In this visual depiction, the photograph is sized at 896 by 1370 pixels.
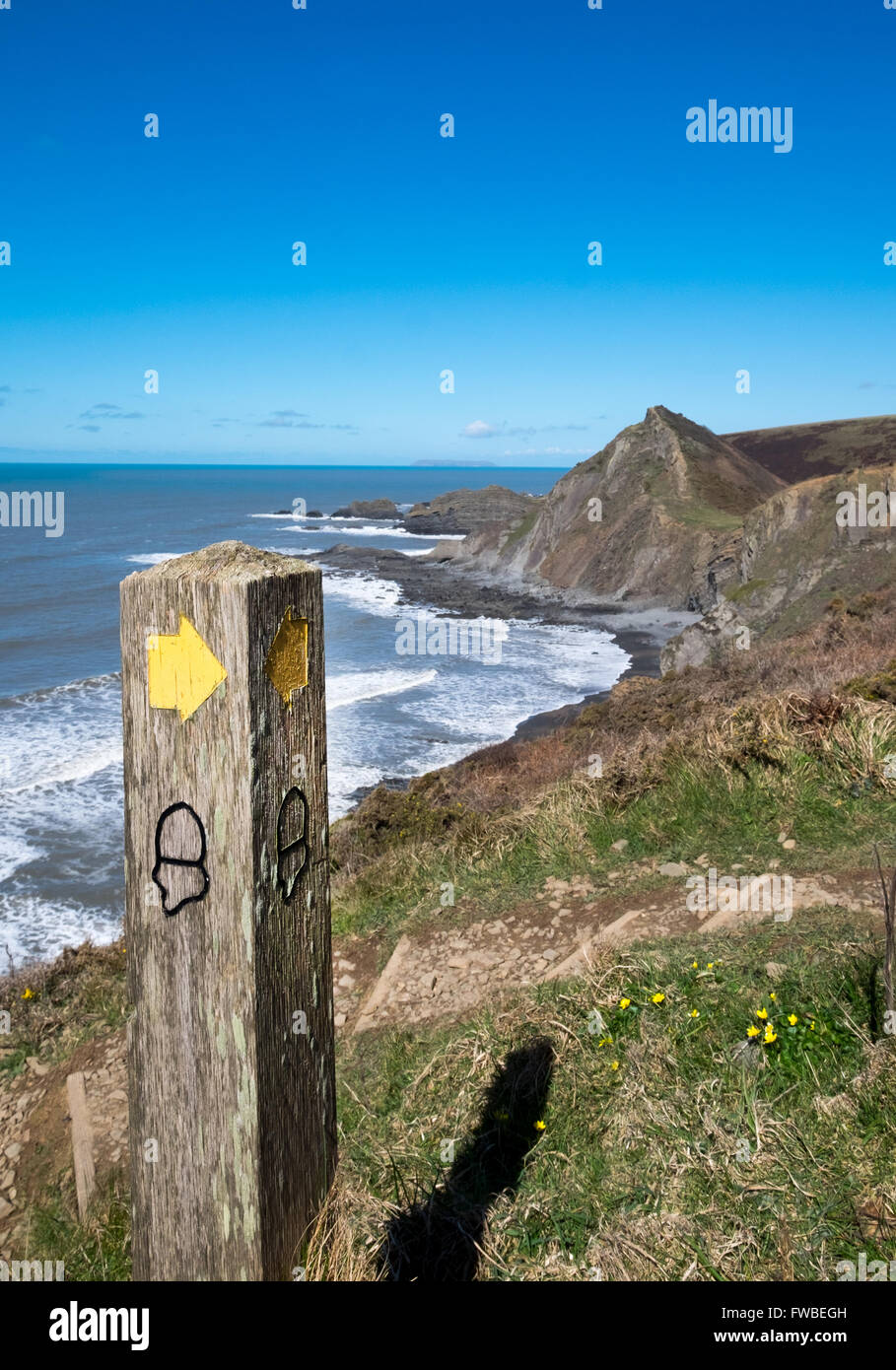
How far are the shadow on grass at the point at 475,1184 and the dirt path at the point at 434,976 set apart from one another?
854 mm

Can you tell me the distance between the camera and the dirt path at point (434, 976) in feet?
15.0

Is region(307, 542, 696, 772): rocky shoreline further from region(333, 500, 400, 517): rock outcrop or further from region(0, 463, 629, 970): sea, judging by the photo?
region(333, 500, 400, 517): rock outcrop

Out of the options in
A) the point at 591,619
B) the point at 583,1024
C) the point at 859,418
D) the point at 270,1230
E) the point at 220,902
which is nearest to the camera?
the point at 220,902

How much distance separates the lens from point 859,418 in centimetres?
7162

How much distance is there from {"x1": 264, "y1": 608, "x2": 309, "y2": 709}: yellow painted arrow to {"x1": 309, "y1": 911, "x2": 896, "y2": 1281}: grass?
1177 mm

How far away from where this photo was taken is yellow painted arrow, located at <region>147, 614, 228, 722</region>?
61.8 inches

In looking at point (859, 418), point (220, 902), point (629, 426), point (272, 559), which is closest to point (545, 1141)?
point (220, 902)

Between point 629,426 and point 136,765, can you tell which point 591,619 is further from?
point 136,765

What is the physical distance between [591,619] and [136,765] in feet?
118

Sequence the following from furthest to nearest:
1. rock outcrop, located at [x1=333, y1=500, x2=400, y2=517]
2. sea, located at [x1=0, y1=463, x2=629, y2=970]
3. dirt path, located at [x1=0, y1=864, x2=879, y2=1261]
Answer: rock outcrop, located at [x1=333, y1=500, x2=400, y2=517] < sea, located at [x1=0, y1=463, x2=629, y2=970] < dirt path, located at [x1=0, y1=864, x2=879, y2=1261]

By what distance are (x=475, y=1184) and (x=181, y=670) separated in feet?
7.74

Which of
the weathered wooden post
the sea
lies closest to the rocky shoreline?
the sea

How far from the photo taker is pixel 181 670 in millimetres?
1591

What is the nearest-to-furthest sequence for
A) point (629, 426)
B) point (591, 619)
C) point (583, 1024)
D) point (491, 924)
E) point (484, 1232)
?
point (484, 1232), point (583, 1024), point (491, 924), point (591, 619), point (629, 426)
